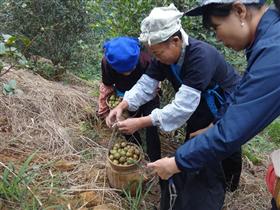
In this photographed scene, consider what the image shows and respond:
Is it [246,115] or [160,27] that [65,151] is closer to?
[160,27]

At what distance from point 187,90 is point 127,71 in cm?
96

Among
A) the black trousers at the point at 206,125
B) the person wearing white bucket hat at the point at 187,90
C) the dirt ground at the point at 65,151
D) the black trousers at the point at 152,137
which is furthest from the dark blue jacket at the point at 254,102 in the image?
the black trousers at the point at 152,137

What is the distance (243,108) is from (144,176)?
134cm

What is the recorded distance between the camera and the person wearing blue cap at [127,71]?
10.8 ft

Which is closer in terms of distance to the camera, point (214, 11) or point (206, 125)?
point (214, 11)

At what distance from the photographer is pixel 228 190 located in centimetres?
346

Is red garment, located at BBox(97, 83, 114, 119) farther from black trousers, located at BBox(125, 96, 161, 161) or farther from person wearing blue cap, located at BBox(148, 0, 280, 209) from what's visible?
person wearing blue cap, located at BBox(148, 0, 280, 209)

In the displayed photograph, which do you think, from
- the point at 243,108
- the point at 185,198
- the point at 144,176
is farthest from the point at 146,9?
the point at 243,108

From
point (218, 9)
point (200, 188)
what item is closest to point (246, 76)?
point (218, 9)

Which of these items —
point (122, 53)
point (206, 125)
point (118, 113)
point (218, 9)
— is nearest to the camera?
point (218, 9)

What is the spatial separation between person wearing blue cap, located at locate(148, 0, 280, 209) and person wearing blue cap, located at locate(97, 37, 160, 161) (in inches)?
53.5

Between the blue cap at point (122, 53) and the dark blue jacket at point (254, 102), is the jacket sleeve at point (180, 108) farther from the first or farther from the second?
the blue cap at point (122, 53)

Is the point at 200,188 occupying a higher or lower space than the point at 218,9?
lower

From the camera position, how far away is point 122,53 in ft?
10.7
